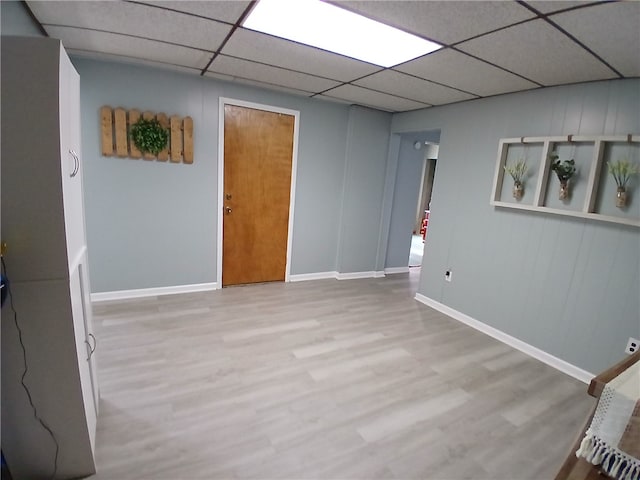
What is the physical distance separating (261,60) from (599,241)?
9.96 ft

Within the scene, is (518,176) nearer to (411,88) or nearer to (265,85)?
(411,88)

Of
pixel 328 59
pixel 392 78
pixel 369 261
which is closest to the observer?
pixel 328 59

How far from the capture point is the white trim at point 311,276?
171 inches

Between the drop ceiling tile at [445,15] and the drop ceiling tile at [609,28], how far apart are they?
22 cm

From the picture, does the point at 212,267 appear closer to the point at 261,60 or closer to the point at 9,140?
the point at 261,60

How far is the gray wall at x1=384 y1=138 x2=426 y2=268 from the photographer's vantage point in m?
4.70

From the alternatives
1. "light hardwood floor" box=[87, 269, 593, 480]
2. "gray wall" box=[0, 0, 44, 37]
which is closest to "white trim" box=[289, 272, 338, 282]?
"light hardwood floor" box=[87, 269, 593, 480]

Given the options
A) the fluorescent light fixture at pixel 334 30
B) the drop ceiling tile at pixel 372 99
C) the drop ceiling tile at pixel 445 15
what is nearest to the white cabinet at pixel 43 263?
the fluorescent light fixture at pixel 334 30

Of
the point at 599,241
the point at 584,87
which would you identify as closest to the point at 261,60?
the point at 584,87

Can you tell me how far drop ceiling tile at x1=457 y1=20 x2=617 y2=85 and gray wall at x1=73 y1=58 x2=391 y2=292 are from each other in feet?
7.20

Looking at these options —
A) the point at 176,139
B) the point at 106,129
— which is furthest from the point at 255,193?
the point at 106,129

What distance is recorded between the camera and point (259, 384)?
2184mm

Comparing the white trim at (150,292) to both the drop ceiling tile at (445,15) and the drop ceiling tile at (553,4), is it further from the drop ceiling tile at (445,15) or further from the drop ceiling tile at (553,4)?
the drop ceiling tile at (553,4)

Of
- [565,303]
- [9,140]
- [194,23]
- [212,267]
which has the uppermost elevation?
[194,23]
